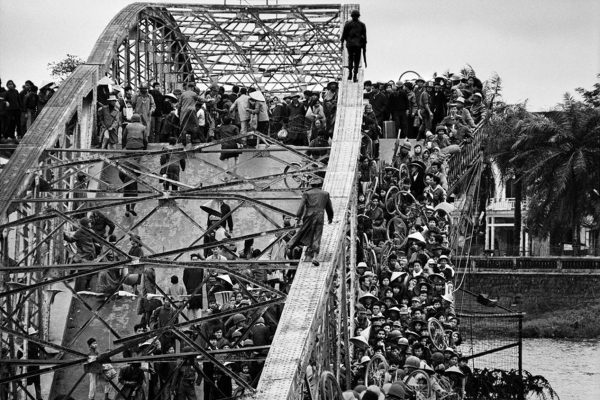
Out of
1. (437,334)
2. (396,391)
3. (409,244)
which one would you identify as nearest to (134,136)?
(409,244)

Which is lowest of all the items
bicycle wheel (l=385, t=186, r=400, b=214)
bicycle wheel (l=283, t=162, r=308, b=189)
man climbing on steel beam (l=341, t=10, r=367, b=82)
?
bicycle wheel (l=385, t=186, r=400, b=214)

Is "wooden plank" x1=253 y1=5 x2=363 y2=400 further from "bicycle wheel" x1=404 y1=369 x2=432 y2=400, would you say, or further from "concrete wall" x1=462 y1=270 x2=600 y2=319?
"concrete wall" x1=462 y1=270 x2=600 y2=319

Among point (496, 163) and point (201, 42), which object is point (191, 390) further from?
point (496, 163)

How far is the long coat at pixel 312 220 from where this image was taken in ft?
86.4

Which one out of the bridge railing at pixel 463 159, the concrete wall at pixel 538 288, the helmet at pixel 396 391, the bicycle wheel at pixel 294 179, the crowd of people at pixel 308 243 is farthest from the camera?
the concrete wall at pixel 538 288

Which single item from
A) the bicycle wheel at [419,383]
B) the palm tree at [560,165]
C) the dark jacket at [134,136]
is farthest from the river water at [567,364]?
the bicycle wheel at [419,383]

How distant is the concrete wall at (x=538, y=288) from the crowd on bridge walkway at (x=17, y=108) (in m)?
33.7

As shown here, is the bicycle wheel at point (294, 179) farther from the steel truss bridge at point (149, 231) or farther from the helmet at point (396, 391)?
the helmet at point (396, 391)

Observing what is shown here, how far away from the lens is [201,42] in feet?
152

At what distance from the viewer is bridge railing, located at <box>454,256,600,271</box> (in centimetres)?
6988

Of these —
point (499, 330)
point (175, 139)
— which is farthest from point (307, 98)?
point (499, 330)

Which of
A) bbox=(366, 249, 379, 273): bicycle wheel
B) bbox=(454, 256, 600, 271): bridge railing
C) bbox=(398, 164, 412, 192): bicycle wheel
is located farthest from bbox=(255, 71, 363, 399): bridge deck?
bbox=(454, 256, 600, 271): bridge railing

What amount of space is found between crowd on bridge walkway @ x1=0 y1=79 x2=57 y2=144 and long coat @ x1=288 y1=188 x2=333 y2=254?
10856 millimetres

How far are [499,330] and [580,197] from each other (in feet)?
31.0
